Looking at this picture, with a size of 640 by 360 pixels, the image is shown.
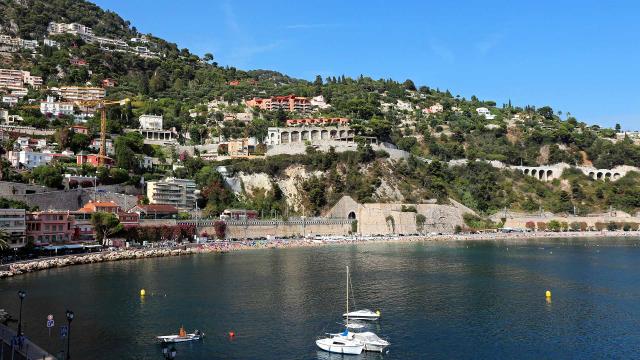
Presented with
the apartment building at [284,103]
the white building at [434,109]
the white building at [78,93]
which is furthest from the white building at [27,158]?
the white building at [434,109]

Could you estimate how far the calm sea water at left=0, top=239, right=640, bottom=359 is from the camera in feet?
83.2

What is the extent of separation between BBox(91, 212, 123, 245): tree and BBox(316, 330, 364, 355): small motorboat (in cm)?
3886

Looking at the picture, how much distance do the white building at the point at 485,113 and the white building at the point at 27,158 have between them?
91968 millimetres

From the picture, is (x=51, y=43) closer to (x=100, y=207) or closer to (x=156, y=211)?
(x=156, y=211)

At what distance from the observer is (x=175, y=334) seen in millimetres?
26938

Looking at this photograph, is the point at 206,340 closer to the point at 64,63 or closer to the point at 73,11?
the point at 64,63

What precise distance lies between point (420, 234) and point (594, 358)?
186 ft

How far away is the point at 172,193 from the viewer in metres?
72.4

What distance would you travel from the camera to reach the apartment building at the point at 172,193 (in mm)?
71812

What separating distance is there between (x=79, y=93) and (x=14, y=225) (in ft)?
188

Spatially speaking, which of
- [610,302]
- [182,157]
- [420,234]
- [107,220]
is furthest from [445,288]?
[182,157]

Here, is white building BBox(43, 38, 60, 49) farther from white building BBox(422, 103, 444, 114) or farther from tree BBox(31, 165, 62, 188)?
white building BBox(422, 103, 444, 114)

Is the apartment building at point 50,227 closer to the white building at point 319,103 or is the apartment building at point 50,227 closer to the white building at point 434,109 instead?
the white building at point 319,103

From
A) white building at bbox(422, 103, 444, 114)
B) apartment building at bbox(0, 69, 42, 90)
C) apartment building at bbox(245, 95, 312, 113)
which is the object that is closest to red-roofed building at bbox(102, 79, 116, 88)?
apartment building at bbox(0, 69, 42, 90)
